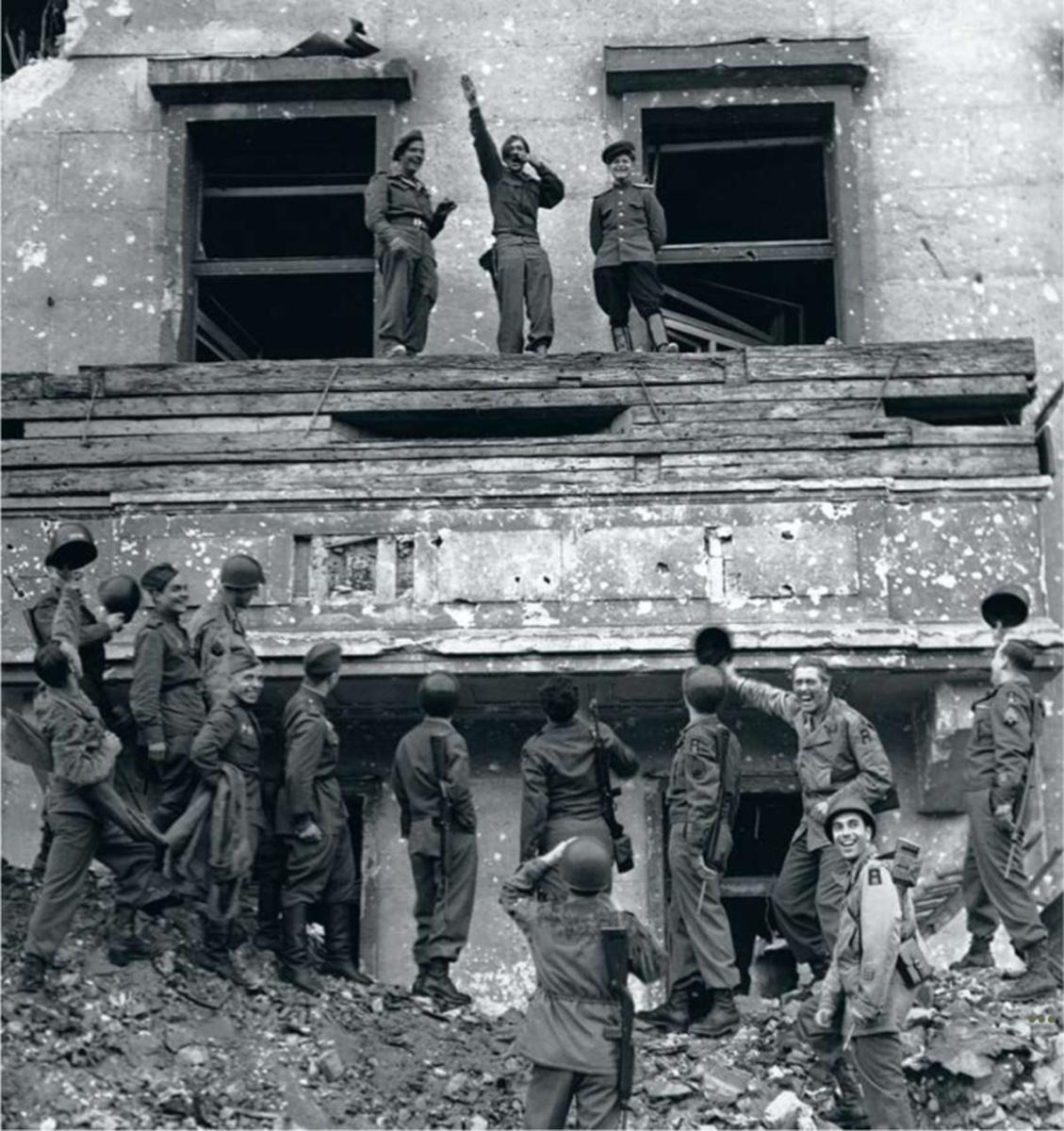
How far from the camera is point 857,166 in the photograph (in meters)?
17.0

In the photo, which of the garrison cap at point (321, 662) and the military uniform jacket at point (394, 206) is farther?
the military uniform jacket at point (394, 206)

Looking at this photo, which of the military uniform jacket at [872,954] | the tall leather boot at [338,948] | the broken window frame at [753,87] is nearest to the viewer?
the military uniform jacket at [872,954]

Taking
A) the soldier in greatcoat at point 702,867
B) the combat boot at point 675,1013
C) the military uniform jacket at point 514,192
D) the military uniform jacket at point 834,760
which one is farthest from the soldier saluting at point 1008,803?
the military uniform jacket at point 514,192

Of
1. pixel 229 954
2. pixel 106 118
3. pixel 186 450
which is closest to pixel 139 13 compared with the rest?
pixel 106 118

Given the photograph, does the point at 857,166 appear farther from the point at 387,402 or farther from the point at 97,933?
the point at 97,933

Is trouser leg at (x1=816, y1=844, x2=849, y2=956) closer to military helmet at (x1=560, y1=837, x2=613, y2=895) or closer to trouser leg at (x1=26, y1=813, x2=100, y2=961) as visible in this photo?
military helmet at (x1=560, y1=837, x2=613, y2=895)

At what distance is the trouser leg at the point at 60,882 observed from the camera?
12.5m

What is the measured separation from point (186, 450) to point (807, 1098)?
18.4ft

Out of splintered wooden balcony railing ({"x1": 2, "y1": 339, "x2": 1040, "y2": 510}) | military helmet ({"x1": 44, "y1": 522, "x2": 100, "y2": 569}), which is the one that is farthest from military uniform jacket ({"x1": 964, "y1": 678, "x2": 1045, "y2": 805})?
military helmet ({"x1": 44, "y1": 522, "x2": 100, "y2": 569})

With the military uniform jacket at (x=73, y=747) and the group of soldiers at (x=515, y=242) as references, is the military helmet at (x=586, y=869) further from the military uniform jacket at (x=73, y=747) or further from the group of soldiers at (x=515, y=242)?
the group of soldiers at (x=515, y=242)

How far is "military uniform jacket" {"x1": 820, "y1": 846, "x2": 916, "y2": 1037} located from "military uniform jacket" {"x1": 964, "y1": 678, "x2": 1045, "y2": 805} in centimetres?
186

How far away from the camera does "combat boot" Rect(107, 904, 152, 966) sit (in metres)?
13.1

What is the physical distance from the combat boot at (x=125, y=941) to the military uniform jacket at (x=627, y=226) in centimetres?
527

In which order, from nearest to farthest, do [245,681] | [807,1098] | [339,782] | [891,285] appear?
[807,1098], [245,681], [339,782], [891,285]
